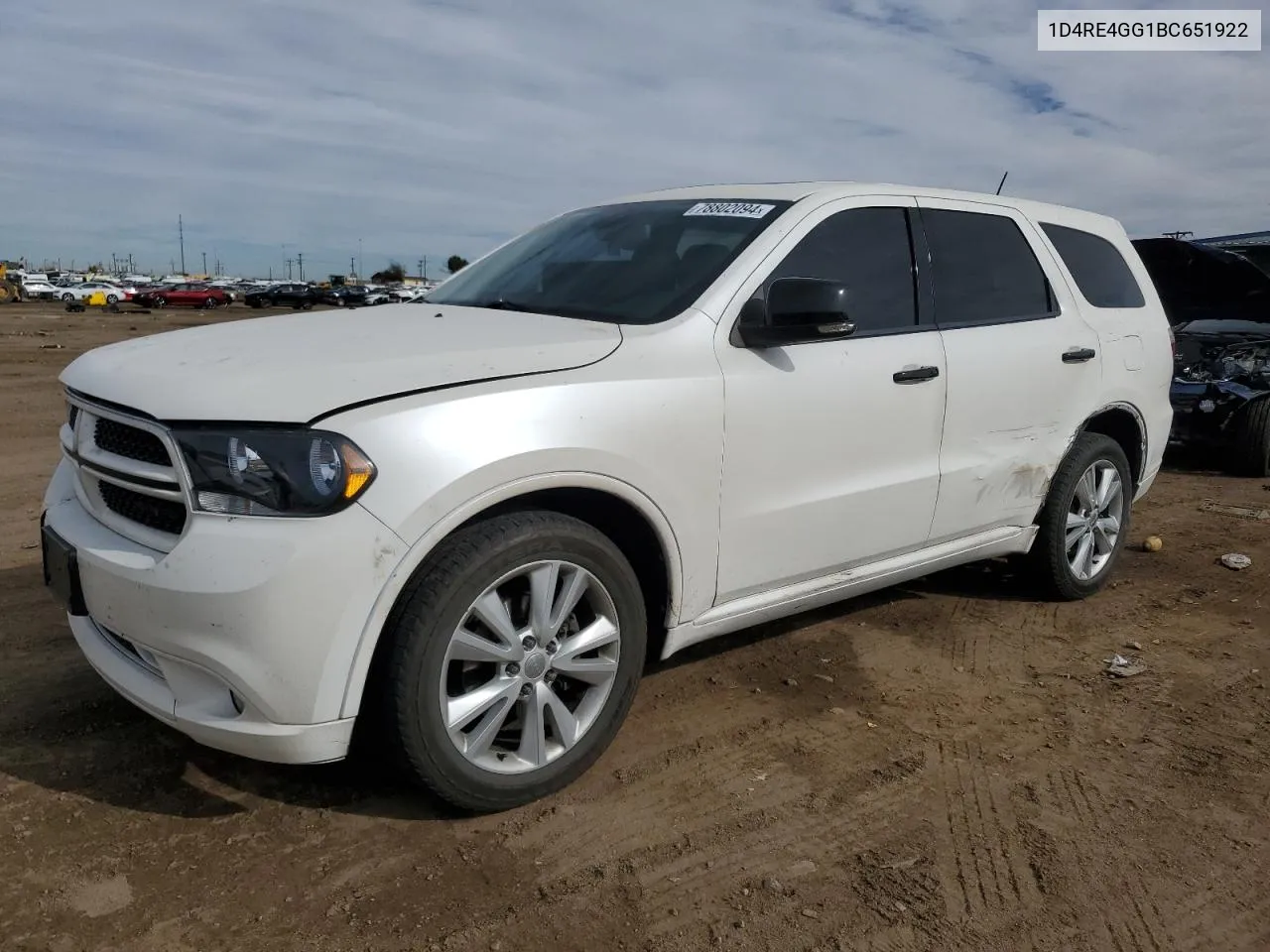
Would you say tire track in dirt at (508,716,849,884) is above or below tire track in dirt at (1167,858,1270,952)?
above

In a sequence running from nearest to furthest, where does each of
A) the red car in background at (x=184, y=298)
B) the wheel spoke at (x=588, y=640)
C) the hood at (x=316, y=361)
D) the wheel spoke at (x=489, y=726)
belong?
the hood at (x=316, y=361), the wheel spoke at (x=489, y=726), the wheel spoke at (x=588, y=640), the red car in background at (x=184, y=298)

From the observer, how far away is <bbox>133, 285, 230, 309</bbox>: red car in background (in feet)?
153

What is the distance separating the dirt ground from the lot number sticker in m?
1.69

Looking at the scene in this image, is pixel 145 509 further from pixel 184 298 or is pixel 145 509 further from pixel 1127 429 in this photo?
pixel 184 298

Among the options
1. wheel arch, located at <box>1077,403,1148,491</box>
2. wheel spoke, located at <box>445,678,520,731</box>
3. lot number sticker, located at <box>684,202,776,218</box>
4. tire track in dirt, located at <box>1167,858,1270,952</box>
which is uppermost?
lot number sticker, located at <box>684,202,776,218</box>

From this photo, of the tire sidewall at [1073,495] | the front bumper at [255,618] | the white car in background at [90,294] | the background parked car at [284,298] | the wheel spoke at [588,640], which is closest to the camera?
the front bumper at [255,618]

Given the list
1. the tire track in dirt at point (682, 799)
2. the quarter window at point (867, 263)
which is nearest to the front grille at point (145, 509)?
the tire track in dirt at point (682, 799)

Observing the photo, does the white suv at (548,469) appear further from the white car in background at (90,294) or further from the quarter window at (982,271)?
the white car in background at (90,294)

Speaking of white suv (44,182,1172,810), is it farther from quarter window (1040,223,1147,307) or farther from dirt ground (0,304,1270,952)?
quarter window (1040,223,1147,307)

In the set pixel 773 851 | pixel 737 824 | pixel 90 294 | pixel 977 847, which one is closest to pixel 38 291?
pixel 90 294

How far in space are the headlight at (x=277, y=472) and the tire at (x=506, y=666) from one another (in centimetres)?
32

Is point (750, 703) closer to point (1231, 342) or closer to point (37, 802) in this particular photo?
point (37, 802)

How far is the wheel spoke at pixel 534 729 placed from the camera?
2.73m

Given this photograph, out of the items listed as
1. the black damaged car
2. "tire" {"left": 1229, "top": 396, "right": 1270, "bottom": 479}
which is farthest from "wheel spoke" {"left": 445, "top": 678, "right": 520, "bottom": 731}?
"tire" {"left": 1229, "top": 396, "right": 1270, "bottom": 479}
